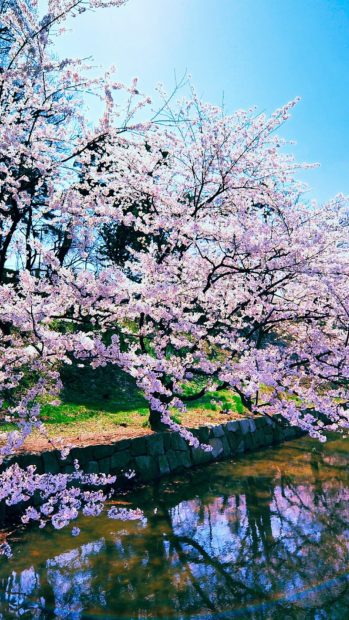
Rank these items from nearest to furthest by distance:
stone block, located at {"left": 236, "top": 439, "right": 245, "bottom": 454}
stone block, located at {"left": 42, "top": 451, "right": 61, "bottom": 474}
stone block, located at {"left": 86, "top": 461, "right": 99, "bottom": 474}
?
stone block, located at {"left": 42, "top": 451, "right": 61, "bottom": 474}
stone block, located at {"left": 86, "top": 461, "right": 99, "bottom": 474}
stone block, located at {"left": 236, "top": 439, "right": 245, "bottom": 454}

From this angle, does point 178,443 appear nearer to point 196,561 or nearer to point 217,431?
point 217,431

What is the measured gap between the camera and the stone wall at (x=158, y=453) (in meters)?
6.93

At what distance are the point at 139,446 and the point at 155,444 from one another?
0.45 m

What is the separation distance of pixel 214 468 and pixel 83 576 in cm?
488

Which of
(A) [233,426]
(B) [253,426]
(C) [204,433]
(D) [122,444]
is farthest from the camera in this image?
(B) [253,426]

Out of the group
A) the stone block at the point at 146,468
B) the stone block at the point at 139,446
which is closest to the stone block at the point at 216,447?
the stone block at the point at 146,468

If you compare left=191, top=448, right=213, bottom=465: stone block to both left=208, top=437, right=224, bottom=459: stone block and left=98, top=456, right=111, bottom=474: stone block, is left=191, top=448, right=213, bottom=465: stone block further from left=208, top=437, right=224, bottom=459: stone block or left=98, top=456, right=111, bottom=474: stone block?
left=98, top=456, right=111, bottom=474: stone block

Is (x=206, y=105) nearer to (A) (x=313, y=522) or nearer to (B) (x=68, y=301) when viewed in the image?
(B) (x=68, y=301)

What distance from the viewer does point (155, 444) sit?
27.9 feet

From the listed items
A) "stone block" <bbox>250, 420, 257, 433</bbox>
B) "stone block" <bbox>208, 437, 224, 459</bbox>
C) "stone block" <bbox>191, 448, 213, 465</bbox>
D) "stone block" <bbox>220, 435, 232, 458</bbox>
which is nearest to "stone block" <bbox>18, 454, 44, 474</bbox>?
"stone block" <bbox>191, 448, 213, 465</bbox>

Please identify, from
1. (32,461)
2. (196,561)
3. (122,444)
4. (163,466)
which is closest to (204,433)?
(163,466)

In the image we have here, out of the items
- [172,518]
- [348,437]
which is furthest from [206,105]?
[348,437]

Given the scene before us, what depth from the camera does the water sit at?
4.25 metres

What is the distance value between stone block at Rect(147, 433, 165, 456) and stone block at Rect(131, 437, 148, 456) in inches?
4.2
